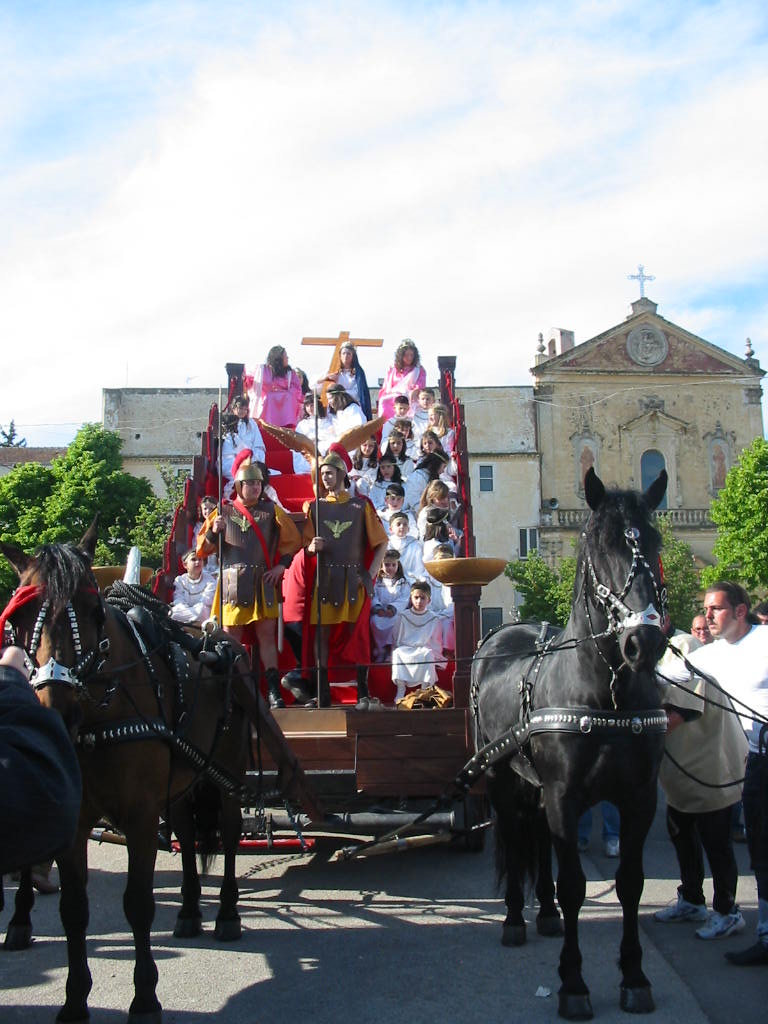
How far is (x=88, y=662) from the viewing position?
172 inches

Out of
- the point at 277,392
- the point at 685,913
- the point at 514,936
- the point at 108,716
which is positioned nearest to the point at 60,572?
the point at 108,716

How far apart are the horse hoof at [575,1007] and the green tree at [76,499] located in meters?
28.8

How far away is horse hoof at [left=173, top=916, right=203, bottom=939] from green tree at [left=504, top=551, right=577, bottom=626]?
29069 mm

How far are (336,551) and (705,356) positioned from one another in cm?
4160

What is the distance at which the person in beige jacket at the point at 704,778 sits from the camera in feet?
19.7

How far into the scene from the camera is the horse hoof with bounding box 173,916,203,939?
6.13 meters

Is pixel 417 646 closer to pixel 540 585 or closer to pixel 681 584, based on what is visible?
pixel 681 584

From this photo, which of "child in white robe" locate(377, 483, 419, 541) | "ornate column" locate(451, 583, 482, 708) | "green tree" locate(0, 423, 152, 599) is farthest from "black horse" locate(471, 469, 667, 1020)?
"green tree" locate(0, 423, 152, 599)

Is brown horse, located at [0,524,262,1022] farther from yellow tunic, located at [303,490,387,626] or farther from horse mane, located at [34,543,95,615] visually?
yellow tunic, located at [303,490,387,626]

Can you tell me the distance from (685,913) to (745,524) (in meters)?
29.2

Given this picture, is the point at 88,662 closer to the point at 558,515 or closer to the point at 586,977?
the point at 586,977

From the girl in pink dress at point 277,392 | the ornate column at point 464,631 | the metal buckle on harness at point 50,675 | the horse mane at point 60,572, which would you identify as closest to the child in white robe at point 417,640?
the ornate column at point 464,631

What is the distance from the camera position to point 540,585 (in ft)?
119

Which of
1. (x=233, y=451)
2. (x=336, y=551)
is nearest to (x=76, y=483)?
(x=233, y=451)
